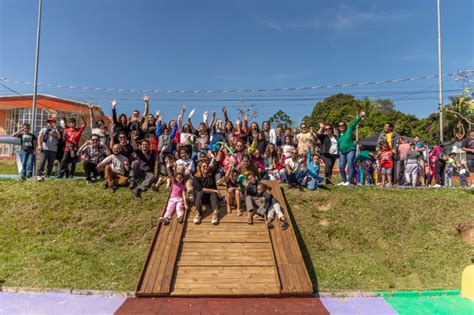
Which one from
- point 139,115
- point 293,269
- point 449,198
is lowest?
point 293,269

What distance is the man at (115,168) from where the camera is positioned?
30.7ft

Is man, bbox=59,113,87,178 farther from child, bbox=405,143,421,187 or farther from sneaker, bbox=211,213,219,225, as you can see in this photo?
child, bbox=405,143,421,187

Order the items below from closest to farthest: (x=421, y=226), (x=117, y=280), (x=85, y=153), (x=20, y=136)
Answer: (x=117, y=280) → (x=421, y=226) → (x=85, y=153) → (x=20, y=136)

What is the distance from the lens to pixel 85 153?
9727 mm

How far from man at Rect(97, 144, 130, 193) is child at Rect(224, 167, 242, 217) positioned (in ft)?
10.5

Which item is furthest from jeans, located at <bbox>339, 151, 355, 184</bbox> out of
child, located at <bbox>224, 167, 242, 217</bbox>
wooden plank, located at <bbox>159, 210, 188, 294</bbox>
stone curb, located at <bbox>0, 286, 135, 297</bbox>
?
stone curb, located at <bbox>0, 286, 135, 297</bbox>

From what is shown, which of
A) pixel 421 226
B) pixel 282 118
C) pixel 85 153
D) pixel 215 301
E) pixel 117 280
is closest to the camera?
pixel 215 301

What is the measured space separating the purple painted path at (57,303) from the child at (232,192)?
348cm

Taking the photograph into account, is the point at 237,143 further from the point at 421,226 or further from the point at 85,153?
the point at 421,226

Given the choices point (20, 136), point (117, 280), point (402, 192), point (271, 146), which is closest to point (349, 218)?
point (402, 192)

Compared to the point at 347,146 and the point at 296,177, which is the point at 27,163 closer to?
the point at 296,177

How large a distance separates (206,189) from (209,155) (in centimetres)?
132

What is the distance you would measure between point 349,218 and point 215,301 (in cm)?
463

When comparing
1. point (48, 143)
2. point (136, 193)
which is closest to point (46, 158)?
point (48, 143)
